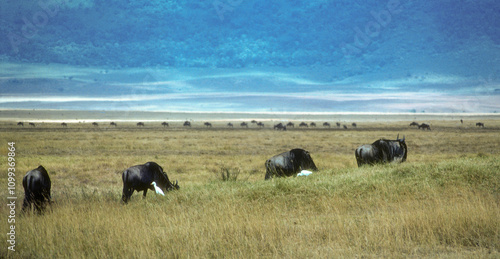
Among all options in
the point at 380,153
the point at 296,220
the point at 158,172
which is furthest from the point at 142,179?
the point at 380,153

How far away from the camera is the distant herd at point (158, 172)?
10.2 metres

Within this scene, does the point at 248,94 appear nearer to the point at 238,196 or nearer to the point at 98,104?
the point at 98,104

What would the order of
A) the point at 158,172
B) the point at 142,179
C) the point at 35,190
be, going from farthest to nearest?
the point at 158,172
the point at 142,179
the point at 35,190

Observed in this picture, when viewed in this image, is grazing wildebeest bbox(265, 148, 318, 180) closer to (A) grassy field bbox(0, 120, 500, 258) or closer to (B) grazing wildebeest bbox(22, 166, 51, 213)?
(A) grassy field bbox(0, 120, 500, 258)

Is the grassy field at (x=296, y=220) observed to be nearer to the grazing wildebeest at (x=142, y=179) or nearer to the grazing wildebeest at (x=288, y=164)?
the grazing wildebeest at (x=142, y=179)

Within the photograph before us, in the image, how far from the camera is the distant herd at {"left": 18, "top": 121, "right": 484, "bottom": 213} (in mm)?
10188

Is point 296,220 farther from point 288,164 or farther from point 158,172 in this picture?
point 288,164

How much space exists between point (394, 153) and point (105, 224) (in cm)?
1090

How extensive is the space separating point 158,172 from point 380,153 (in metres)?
7.80

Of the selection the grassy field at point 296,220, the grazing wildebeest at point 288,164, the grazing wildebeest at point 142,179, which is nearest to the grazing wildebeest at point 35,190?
the grassy field at point 296,220

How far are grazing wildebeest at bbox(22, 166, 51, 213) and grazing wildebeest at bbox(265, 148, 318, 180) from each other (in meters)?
6.62

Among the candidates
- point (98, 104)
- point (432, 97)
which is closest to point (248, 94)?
point (98, 104)

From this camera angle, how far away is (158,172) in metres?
12.3

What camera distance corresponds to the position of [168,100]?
7751 inches
